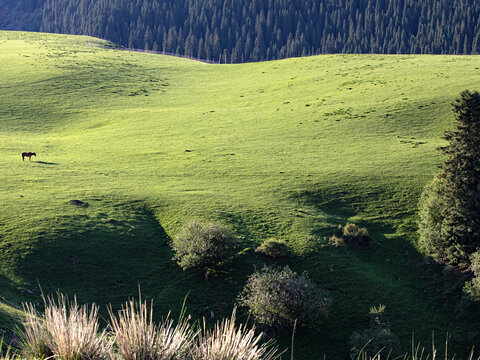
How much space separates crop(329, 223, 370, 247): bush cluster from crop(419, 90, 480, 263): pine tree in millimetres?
4552

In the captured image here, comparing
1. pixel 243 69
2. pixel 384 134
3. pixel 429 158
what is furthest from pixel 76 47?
pixel 429 158

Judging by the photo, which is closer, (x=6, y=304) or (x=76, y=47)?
(x=6, y=304)

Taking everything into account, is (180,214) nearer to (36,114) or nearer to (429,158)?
(429,158)

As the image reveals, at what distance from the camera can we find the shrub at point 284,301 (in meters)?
28.9

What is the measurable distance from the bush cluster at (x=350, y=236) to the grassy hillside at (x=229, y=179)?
99 cm

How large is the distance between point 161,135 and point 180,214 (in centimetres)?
2873

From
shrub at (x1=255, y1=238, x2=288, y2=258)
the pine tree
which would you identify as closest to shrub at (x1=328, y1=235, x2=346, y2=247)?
shrub at (x1=255, y1=238, x2=288, y2=258)

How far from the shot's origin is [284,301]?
2930 centimetres

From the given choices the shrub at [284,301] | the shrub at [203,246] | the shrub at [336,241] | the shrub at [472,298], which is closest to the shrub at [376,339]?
the shrub at [284,301]

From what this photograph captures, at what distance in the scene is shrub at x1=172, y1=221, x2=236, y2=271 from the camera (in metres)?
33.2

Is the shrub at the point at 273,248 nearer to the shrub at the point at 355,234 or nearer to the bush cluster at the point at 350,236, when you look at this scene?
the bush cluster at the point at 350,236

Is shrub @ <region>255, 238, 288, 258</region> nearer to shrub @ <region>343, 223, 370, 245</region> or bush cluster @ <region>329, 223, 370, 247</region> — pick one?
bush cluster @ <region>329, 223, 370, 247</region>

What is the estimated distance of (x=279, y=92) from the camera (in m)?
86.9

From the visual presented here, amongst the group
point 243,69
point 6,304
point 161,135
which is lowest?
point 6,304
